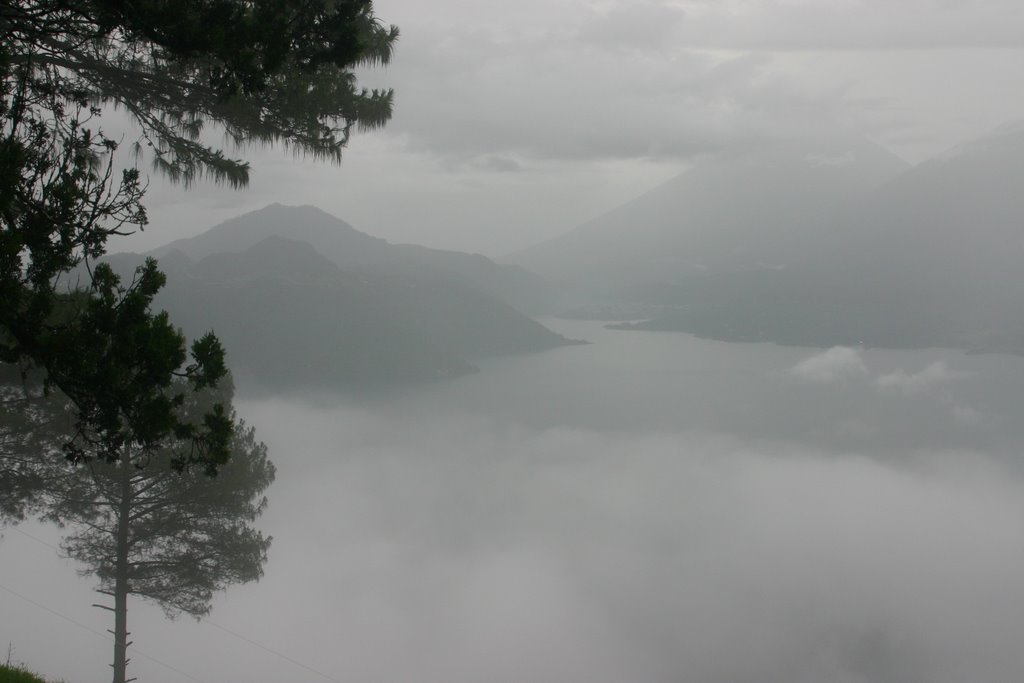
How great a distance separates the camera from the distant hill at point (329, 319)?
61938mm

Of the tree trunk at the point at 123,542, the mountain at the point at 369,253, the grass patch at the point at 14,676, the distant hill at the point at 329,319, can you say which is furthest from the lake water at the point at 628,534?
the mountain at the point at 369,253

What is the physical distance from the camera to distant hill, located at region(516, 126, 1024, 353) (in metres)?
87.3

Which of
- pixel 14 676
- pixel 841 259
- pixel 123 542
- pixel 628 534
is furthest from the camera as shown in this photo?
pixel 841 259

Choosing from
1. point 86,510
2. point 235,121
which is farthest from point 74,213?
point 86,510

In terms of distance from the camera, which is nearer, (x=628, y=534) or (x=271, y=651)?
(x=271, y=651)

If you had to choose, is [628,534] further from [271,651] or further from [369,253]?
[369,253]

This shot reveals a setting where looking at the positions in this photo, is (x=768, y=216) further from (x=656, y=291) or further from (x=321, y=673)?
(x=321, y=673)

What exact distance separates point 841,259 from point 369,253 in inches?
2698

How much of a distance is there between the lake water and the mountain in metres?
19.7

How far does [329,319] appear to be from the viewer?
7312cm

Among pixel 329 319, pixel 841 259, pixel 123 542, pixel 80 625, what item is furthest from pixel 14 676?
pixel 841 259

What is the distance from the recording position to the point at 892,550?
51.8 meters

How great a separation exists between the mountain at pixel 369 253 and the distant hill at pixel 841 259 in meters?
11.0

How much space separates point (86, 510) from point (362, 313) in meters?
69.5
